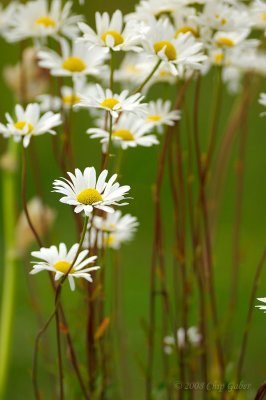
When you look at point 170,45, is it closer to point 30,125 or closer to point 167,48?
point 167,48

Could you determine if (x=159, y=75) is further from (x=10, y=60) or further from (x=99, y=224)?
(x=10, y=60)

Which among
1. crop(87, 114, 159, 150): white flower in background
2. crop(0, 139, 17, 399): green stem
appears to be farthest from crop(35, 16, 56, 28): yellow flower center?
crop(0, 139, 17, 399): green stem

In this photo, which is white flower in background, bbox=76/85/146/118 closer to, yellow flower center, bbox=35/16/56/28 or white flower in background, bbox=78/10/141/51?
white flower in background, bbox=78/10/141/51

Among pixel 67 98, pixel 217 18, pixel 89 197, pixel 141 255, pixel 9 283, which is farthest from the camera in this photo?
pixel 141 255

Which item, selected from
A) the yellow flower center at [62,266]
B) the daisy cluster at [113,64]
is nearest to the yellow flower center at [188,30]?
the daisy cluster at [113,64]

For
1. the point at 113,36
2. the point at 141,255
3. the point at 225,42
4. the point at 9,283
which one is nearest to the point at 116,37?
the point at 113,36
